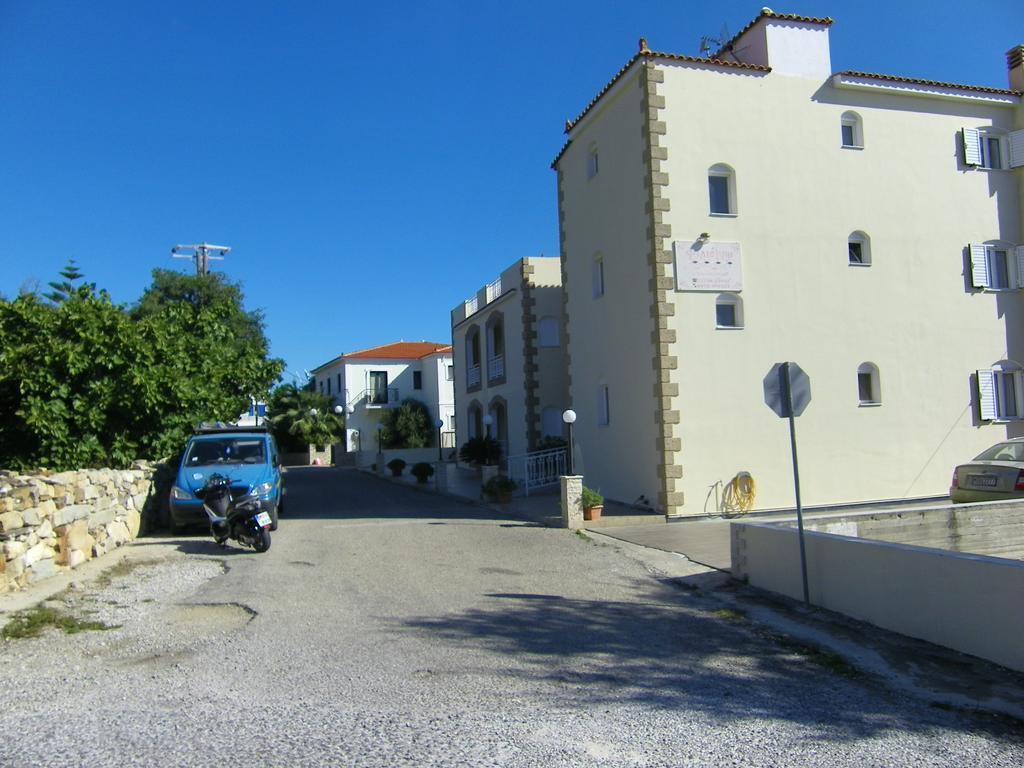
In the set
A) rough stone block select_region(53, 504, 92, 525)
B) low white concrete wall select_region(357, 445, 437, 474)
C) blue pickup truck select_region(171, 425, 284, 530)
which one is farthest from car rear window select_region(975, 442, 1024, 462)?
low white concrete wall select_region(357, 445, 437, 474)

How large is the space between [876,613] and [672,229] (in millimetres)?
10220

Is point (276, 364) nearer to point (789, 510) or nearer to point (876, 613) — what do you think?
point (789, 510)

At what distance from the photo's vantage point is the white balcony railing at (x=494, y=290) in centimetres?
2936

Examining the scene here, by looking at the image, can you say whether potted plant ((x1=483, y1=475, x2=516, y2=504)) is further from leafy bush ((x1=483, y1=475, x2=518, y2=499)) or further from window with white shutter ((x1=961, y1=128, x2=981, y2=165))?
window with white shutter ((x1=961, y1=128, x2=981, y2=165))

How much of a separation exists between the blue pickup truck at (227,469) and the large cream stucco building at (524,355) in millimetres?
10053

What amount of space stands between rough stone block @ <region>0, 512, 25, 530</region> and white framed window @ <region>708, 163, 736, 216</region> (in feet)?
42.5

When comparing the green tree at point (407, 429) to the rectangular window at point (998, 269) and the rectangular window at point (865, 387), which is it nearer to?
the rectangular window at point (865, 387)

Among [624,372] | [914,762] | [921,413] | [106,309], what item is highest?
[106,309]

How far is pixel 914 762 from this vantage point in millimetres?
4461

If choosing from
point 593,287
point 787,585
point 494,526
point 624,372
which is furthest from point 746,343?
point 787,585

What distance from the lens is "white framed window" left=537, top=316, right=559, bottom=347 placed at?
86.6 ft

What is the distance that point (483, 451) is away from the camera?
29016mm

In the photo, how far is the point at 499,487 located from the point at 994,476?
10.2 m

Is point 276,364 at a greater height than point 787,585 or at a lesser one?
greater
